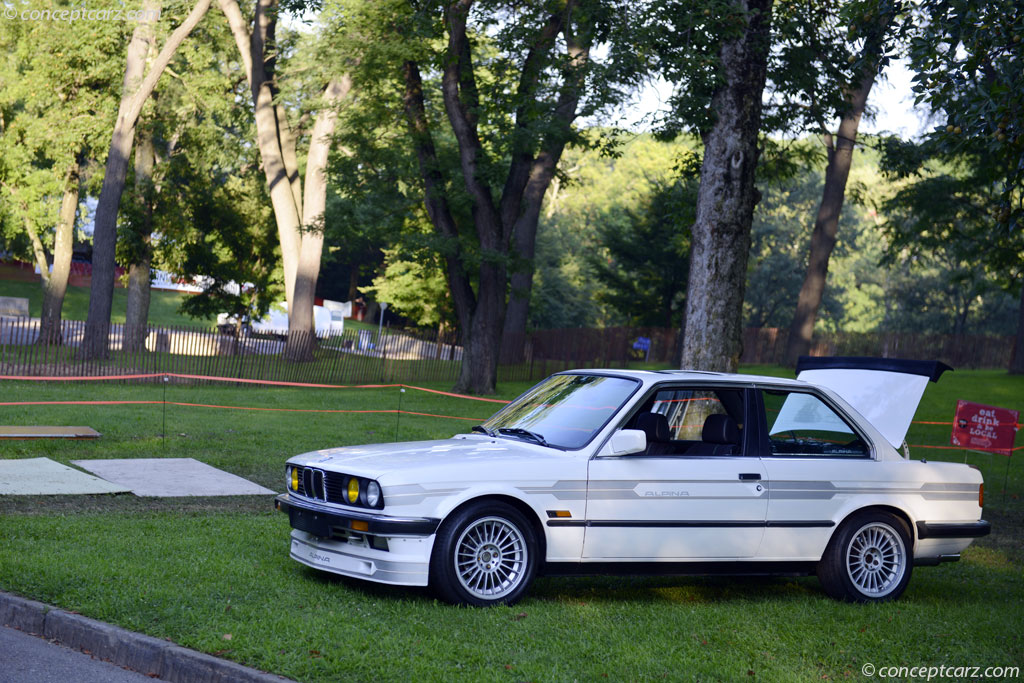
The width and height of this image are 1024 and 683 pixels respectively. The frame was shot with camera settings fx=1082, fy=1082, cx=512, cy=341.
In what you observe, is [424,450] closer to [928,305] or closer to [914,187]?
[914,187]

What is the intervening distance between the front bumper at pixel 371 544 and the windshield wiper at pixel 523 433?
1153 mm

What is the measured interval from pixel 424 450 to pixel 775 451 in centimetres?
259

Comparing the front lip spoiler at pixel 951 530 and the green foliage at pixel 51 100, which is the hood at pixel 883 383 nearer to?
the front lip spoiler at pixel 951 530

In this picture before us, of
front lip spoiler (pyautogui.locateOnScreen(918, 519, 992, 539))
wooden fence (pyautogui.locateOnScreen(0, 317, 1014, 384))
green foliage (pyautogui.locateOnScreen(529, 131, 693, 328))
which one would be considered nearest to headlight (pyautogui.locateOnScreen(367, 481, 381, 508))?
front lip spoiler (pyautogui.locateOnScreen(918, 519, 992, 539))

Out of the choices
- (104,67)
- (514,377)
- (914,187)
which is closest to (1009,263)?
(914,187)

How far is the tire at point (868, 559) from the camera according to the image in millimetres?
7945

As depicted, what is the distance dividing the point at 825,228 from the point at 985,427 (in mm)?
24909

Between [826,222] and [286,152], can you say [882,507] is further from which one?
[826,222]

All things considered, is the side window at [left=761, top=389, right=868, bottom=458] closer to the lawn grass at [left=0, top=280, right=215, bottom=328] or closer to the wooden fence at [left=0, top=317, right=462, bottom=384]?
the wooden fence at [left=0, top=317, right=462, bottom=384]

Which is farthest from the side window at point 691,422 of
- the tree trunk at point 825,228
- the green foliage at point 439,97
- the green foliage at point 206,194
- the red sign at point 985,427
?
the green foliage at point 206,194

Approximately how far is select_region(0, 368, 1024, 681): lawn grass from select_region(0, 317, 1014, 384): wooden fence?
616 inches

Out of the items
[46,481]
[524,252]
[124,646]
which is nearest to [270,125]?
[524,252]

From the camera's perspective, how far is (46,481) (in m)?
11.1

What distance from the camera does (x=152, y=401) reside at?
20.6 meters
